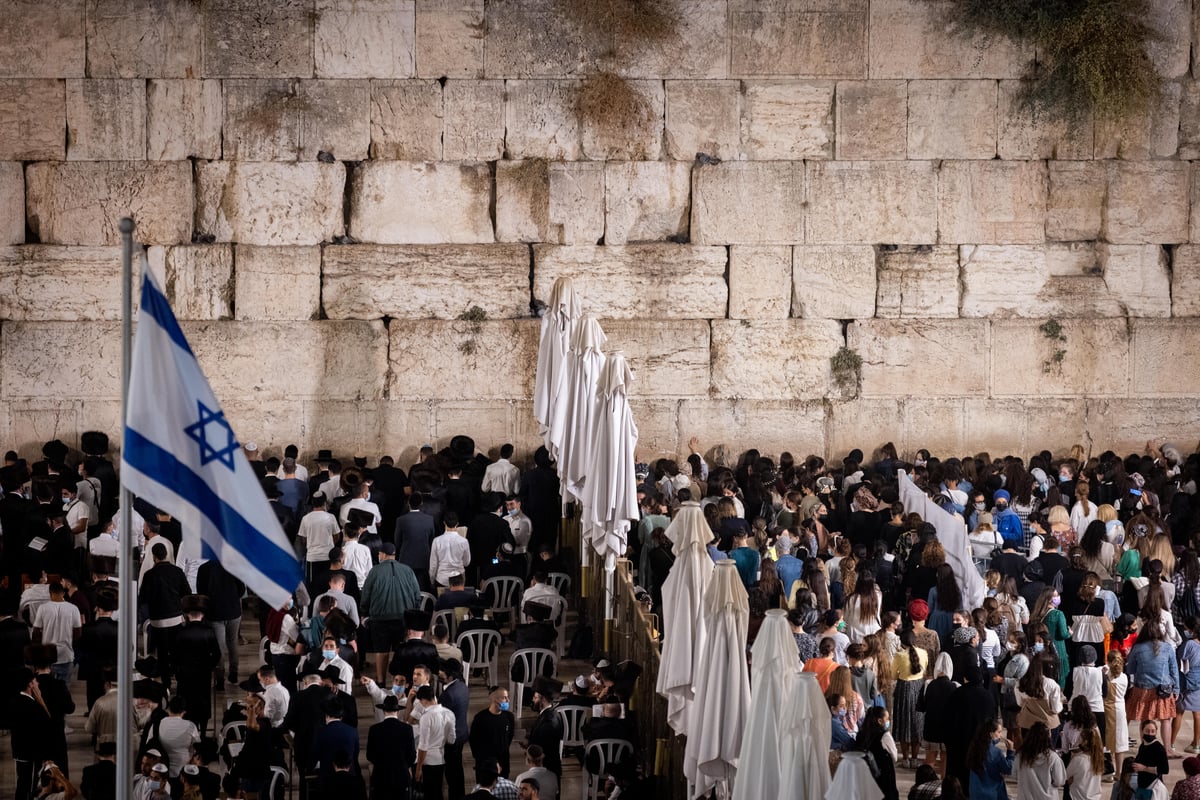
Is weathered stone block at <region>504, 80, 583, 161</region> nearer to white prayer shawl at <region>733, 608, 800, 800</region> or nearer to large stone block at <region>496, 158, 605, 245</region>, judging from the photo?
large stone block at <region>496, 158, 605, 245</region>

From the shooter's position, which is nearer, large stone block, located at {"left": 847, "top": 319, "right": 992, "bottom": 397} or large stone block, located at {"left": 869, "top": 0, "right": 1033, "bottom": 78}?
large stone block, located at {"left": 869, "top": 0, "right": 1033, "bottom": 78}

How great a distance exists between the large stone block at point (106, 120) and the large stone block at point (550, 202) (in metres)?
4.75

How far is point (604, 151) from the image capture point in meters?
20.8

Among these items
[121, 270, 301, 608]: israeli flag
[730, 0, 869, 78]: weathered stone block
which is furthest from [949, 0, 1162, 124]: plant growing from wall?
[121, 270, 301, 608]: israeli flag

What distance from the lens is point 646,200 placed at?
20.8m

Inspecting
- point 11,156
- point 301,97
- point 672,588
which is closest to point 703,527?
point 672,588

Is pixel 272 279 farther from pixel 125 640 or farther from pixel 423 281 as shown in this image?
pixel 125 640

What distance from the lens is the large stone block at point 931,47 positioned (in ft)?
67.9

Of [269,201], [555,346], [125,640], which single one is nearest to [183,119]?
[269,201]

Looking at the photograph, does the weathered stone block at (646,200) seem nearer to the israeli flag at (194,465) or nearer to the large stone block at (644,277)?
the large stone block at (644,277)

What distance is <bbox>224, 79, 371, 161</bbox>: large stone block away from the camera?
2038 centimetres

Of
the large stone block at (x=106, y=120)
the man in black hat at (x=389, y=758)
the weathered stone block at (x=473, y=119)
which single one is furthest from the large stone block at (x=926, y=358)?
the man in black hat at (x=389, y=758)

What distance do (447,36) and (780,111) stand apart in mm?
4539

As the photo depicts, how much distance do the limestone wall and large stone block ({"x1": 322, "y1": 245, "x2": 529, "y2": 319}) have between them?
4 centimetres
